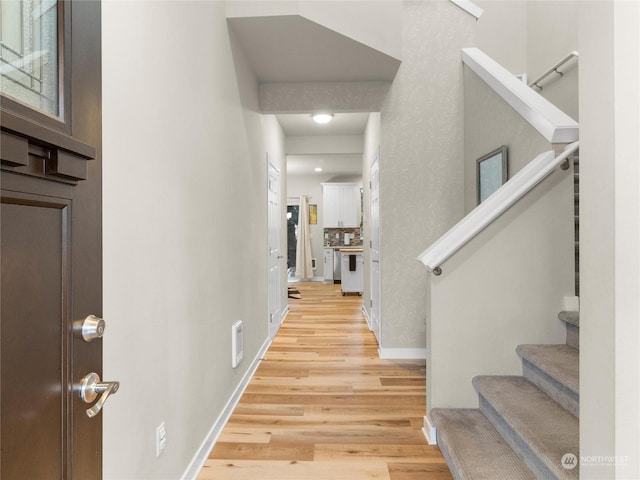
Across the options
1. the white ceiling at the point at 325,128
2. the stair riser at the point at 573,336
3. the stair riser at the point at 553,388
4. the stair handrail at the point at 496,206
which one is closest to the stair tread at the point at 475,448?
the stair riser at the point at 553,388

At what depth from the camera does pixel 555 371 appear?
178cm

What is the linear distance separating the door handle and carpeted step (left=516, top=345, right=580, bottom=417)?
1.73m

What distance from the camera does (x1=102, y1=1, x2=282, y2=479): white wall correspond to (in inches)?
49.1

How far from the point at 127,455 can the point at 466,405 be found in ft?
5.63

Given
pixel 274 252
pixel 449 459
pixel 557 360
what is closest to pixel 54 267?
pixel 449 459

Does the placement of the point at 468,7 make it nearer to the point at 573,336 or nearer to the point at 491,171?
the point at 491,171

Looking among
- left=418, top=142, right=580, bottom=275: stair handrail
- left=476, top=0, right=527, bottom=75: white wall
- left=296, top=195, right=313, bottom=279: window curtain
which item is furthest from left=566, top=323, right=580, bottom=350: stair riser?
left=296, top=195, right=313, bottom=279: window curtain

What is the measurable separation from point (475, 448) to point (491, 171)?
2.09m

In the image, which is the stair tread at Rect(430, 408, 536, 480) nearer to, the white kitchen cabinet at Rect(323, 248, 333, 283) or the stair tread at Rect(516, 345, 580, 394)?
the stair tread at Rect(516, 345, 580, 394)

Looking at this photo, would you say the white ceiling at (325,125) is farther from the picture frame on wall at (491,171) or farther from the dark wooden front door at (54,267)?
the dark wooden front door at (54,267)

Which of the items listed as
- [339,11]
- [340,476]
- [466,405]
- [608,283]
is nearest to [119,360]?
[340,476]

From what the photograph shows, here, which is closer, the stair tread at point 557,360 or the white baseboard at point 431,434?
the stair tread at point 557,360

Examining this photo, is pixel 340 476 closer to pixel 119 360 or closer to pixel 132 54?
pixel 119 360

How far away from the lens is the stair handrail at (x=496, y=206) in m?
2.08
